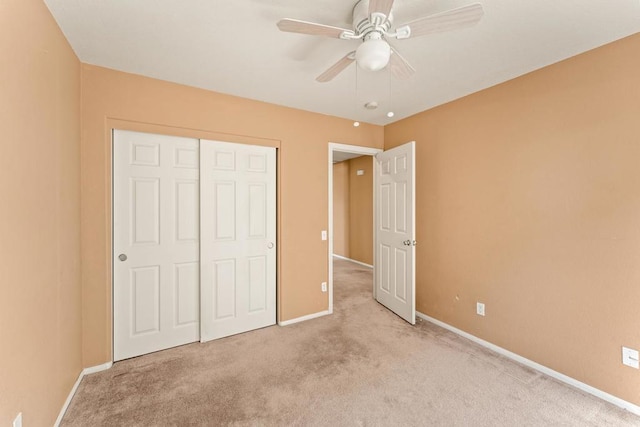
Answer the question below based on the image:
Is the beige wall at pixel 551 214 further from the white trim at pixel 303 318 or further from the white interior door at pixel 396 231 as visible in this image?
the white trim at pixel 303 318

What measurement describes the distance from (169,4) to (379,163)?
280cm

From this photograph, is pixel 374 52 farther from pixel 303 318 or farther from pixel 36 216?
pixel 303 318

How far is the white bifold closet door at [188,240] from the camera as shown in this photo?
2355 mm

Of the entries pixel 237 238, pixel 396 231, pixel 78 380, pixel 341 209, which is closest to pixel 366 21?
pixel 237 238

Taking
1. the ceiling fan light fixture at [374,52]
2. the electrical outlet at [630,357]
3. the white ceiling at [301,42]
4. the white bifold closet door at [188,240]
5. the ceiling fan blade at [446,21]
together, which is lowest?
the electrical outlet at [630,357]

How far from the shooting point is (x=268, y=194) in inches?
119

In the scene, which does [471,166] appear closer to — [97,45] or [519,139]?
[519,139]

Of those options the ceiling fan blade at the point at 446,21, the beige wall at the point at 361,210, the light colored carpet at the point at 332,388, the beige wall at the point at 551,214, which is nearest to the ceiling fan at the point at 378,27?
the ceiling fan blade at the point at 446,21

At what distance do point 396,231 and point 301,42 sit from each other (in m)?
2.30

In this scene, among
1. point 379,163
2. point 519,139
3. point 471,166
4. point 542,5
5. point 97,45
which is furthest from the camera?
point 379,163

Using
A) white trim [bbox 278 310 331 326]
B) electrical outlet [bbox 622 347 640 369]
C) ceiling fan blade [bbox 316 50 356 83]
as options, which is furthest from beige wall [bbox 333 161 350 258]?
electrical outlet [bbox 622 347 640 369]

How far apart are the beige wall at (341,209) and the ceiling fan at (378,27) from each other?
4.94m

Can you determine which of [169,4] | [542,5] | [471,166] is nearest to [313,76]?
[169,4]

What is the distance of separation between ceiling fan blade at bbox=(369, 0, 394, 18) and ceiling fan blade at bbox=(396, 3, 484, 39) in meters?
0.15
